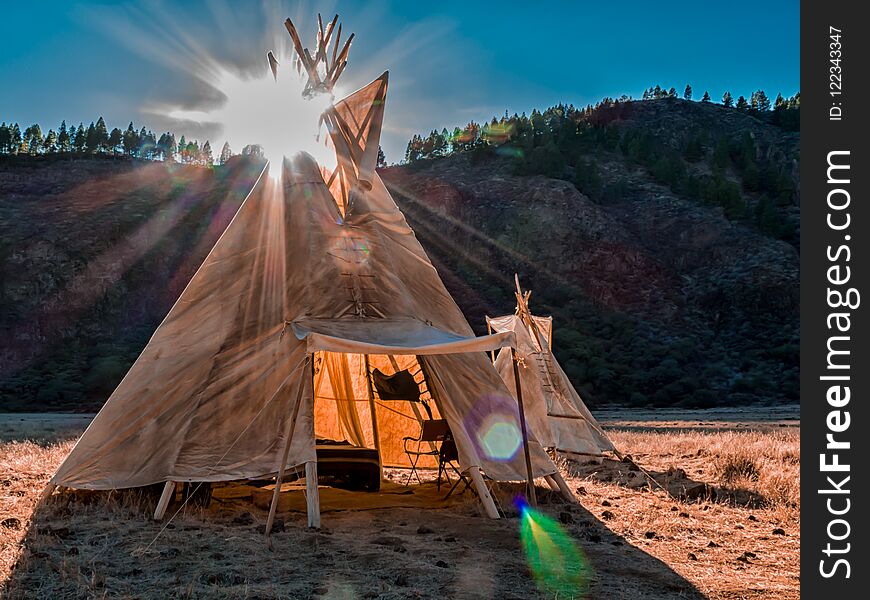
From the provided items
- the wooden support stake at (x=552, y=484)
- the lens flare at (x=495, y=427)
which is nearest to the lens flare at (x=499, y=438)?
the lens flare at (x=495, y=427)

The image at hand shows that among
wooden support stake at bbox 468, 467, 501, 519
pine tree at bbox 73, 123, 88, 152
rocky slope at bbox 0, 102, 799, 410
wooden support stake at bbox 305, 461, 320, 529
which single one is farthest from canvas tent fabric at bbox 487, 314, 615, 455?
pine tree at bbox 73, 123, 88, 152

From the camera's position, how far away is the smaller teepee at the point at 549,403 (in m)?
12.9

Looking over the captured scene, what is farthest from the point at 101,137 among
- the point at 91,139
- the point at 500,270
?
the point at 500,270

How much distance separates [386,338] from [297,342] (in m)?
0.94

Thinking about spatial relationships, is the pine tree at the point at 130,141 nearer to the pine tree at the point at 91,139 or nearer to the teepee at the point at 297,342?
the pine tree at the point at 91,139

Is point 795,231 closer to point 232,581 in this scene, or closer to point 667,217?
point 667,217

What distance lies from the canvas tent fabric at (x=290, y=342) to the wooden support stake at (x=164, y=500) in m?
0.08

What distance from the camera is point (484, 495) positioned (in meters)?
7.70

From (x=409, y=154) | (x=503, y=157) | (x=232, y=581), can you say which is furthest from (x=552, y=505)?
(x=409, y=154)

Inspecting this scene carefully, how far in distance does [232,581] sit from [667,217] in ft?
→ 166

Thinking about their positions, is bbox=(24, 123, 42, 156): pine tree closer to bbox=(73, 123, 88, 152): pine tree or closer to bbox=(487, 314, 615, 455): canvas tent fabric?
bbox=(73, 123, 88, 152): pine tree

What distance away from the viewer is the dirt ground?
17.3 feet

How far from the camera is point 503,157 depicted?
6494cm

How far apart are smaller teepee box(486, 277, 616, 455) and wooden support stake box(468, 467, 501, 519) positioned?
16.2 feet
